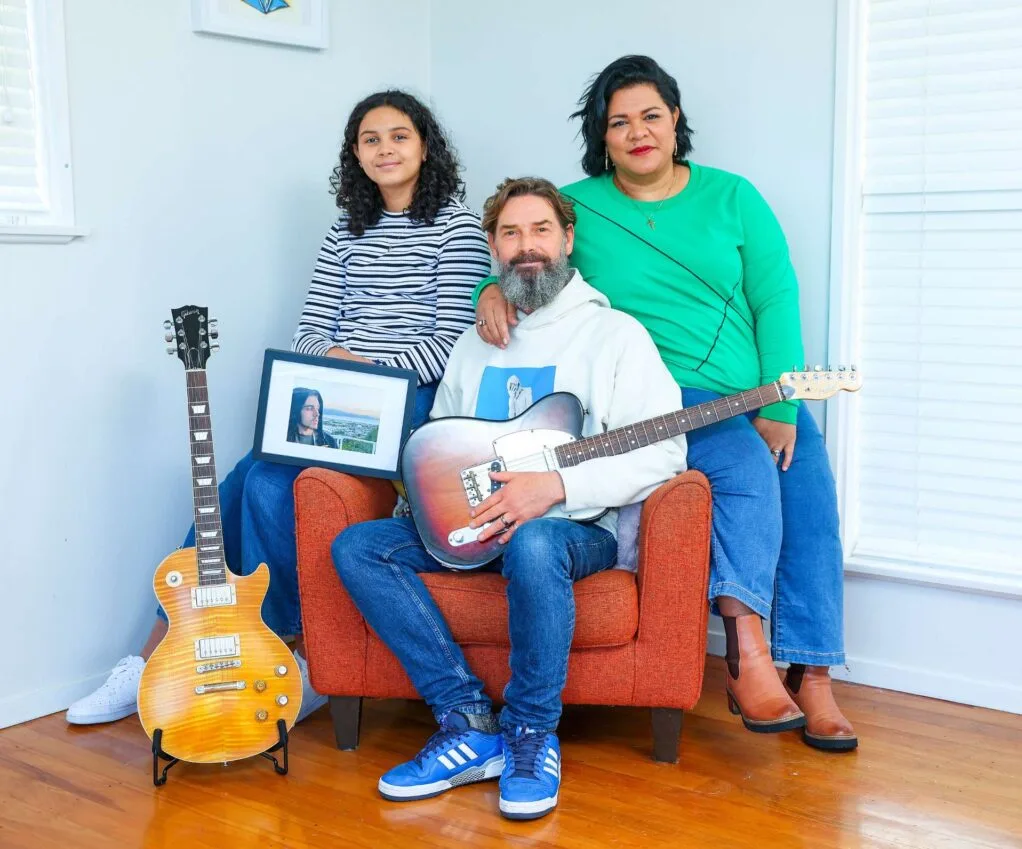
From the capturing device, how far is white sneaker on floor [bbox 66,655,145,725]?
250cm

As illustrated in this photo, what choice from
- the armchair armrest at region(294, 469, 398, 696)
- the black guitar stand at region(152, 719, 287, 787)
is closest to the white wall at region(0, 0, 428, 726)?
the black guitar stand at region(152, 719, 287, 787)

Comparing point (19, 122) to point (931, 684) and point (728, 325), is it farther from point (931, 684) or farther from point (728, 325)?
point (931, 684)

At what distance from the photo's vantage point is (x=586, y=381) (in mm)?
2301

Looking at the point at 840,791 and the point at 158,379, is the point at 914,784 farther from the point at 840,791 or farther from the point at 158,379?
the point at 158,379

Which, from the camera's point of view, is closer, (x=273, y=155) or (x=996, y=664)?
(x=996, y=664)

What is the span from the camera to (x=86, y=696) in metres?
2.59

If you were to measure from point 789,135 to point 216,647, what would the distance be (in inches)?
67.1

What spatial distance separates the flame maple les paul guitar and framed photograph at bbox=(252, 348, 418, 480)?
0.16 meters

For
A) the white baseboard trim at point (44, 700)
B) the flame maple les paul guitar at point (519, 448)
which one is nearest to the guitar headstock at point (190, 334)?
the flame maple les paul guitar at point (519, 448)

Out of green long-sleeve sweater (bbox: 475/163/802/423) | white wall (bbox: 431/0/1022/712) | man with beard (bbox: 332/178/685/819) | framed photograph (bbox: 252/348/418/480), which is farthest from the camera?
white wall (bbox: 431/0/1022/712)

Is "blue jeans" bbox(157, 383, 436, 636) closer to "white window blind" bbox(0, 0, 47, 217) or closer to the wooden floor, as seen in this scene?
the wooden floor

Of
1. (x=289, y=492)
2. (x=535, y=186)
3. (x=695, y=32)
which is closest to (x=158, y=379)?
(x=289, y=492)

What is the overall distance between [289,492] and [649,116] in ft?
3.64

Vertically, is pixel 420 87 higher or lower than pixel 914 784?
higher
